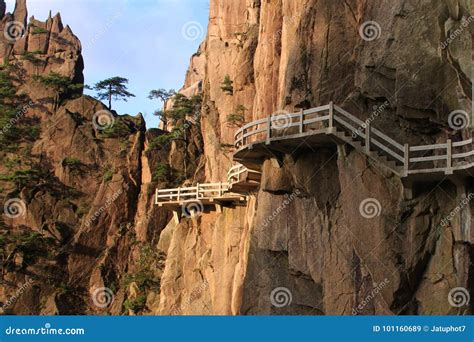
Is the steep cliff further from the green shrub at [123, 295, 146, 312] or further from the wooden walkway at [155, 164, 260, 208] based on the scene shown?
the wooden walkway at [155, 164, 260, 208]

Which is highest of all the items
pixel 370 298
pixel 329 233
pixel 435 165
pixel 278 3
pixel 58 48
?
pixel 58 48

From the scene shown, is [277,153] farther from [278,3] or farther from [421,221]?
[278,3]

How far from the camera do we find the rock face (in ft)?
94.2

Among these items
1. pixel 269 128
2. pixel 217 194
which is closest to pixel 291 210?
pixel 269 128

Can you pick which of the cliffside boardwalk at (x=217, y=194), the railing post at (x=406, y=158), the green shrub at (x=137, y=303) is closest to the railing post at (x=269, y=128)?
the cliffside boardwalk at (x=217, y=194)

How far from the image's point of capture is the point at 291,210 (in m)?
34.1

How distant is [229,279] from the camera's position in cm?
4506

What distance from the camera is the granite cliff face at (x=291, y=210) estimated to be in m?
29.0

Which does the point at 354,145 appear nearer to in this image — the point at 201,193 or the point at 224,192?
the point at 224,192

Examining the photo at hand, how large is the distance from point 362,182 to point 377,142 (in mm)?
1633

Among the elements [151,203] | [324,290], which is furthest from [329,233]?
[151,203]

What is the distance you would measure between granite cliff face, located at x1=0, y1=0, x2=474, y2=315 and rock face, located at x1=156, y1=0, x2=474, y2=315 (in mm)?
51

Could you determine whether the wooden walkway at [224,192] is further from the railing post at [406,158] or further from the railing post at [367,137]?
the railing post at [406,158]

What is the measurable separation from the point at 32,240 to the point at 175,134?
47.8 feet
